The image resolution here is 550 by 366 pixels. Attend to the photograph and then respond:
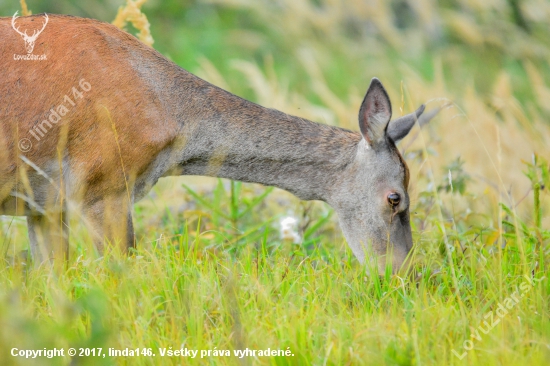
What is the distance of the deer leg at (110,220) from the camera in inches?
173

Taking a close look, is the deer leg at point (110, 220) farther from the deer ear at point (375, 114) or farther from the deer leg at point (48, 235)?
the deer ear at point (375, 114)

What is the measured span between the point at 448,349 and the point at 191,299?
1.22 meters

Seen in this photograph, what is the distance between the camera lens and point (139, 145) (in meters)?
4.40

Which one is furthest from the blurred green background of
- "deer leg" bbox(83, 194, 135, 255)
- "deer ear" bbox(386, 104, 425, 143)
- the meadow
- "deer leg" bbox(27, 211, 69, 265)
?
"deer leg" bbox(83, 194, 135, 255)

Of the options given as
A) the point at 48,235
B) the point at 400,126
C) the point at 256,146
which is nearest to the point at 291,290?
the point at 256,146

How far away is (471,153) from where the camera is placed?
8578 millimetres

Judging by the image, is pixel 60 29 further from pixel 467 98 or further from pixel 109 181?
pixel 467 98

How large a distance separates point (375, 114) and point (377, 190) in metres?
0.48

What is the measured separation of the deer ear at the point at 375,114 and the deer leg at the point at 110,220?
4.99ft

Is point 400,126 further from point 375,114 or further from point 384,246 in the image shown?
point 384,246

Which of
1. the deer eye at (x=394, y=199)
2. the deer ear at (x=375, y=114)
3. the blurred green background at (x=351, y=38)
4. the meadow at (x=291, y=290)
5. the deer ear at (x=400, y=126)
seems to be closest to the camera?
the meadow at (x=291, y=290)

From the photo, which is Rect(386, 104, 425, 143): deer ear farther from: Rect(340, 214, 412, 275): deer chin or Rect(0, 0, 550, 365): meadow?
Rect(340, 214, 412, 275): deer chin

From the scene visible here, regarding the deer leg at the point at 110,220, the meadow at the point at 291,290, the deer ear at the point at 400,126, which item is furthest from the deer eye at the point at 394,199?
the deer leg at the point at 110,220

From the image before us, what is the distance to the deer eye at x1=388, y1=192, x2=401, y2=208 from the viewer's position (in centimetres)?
471
